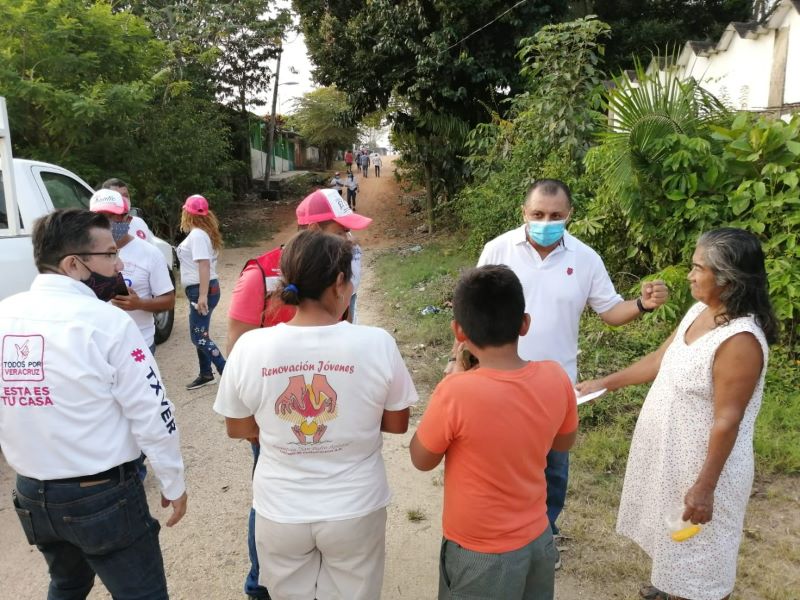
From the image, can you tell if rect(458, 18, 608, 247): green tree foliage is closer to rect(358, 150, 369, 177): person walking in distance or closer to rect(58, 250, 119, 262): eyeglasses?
rect(58, 250, 119, 262): eyeglasses

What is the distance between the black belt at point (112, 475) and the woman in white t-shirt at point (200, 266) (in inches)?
128

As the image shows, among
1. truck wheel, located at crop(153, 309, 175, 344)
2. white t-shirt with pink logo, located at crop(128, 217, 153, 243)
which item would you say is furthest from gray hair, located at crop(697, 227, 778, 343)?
truck wheel, located at crop(153, 309, 175, 344)

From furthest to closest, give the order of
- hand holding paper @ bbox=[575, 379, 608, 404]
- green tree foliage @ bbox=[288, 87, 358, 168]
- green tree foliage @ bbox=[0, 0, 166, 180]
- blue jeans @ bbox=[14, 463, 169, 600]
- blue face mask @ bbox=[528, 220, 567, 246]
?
1. green tree foliage @ bbox=[288, 87, 358, 168]
2. green tree foliage @ bbox=[0, 0, 166, 180]
3. blue face mask @ bbox=[528, 220, 567, 246]
4. hand holding paper @ bbox=[575, 379, 608, 404]
5. blue jeans @ bbox=[14, 463, 169, 600]

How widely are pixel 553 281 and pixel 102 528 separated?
203 centimetres

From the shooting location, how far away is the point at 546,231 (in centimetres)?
268

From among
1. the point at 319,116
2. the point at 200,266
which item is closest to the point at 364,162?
the point at 319,116

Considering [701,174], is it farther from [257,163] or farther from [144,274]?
[257,163]

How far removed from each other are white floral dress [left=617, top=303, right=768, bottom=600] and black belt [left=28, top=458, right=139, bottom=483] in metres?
1.95

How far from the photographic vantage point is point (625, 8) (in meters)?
14.3

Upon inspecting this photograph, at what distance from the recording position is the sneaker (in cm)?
551

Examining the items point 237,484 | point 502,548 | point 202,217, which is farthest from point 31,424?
point 202,217

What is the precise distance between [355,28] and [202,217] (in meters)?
8.90

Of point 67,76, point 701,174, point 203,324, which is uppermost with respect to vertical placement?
point 67,76

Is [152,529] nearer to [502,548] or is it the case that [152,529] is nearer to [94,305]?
[94,305]
